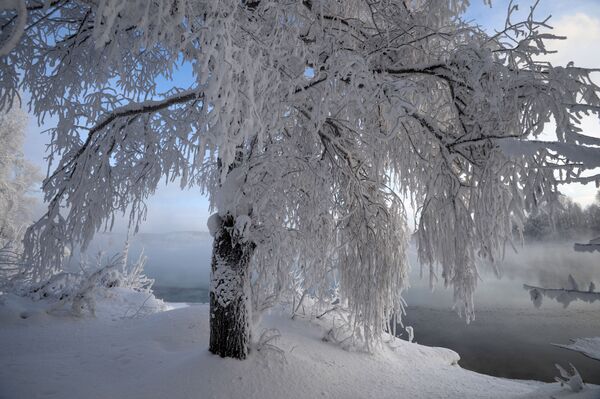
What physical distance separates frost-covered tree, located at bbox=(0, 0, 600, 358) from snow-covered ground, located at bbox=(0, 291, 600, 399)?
0.64 metres

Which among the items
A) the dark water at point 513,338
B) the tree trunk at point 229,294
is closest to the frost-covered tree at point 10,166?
the tree trunk at point 229,294

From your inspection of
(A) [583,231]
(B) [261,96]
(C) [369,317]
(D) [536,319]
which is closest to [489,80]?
(B) [261,96]

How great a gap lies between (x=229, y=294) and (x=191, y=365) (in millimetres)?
1090

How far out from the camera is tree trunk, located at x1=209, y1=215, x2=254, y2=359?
15.0ft

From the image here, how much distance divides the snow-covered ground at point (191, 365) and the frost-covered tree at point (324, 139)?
25.1 inches

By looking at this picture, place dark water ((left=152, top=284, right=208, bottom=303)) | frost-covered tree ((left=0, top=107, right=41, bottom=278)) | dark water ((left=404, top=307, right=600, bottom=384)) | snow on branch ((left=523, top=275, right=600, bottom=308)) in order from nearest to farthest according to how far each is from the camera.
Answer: snow on branch ((left=523, top=275, right=600, bottom=308))
dark water ((left=404, top=307, right=600, bottom=384))
frost-covered tree ((left=0, top=107, right=41, bottom=278))
dark water ((left=152, top=284, right=208, bottom=303))

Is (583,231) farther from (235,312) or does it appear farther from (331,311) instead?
(235,312)

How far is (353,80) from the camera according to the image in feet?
9.41

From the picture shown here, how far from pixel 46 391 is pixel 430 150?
5619 millimetres

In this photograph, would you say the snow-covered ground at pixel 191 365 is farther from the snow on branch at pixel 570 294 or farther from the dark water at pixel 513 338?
the dark water at pixel 513 338

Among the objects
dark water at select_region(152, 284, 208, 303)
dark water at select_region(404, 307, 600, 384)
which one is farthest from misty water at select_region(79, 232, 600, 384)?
dark water at select_region(152, 284, 208, 303)

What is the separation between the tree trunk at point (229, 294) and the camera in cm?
457

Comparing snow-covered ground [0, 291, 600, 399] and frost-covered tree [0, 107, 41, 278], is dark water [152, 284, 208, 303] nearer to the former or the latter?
frost-covered tree [0, 107, 41, 278]

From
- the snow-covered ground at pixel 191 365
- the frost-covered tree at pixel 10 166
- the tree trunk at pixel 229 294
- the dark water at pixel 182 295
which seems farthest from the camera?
the dark water at pixel 182 295
